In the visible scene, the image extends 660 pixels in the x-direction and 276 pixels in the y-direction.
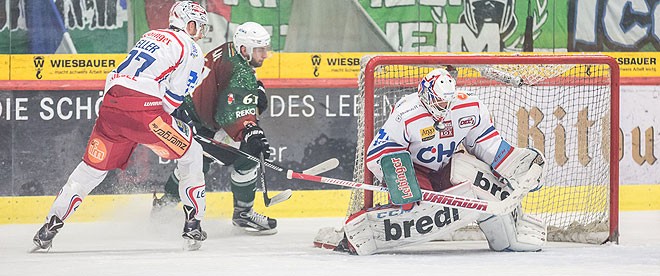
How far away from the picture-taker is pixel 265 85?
7.47m

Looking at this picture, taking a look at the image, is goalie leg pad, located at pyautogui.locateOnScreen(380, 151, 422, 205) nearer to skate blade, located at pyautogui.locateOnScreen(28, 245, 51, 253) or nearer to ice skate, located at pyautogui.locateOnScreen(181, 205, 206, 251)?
ice skate, located at pyautogui.locateOnScreen(181, 205, 206, 251)

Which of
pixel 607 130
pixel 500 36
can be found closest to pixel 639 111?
pixel 500 36

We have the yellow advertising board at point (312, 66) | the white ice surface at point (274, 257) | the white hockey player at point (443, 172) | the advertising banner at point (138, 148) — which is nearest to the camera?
the white ice surface at point (274, 257)

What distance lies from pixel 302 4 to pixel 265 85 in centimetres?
52

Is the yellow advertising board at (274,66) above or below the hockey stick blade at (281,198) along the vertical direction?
above

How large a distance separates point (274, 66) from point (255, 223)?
1.22 metres

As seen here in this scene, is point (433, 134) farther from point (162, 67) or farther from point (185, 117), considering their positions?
point (185, 117)

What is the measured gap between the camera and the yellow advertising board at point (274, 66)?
23.7 feet

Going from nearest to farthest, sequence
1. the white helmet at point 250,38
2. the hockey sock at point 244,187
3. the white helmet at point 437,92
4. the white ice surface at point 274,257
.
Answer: the white ice surface at point 274,257
the white helmet at point 437,92
the white helmet at point 250,38
the hockey sock at point 244,187

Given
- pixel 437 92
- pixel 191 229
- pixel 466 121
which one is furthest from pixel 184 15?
pixel 466 121

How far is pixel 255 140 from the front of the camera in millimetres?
6281

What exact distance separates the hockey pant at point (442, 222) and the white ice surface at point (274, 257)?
0.26 ft

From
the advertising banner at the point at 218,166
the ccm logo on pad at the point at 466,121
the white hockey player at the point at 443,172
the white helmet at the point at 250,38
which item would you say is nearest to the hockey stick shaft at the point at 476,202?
the white hockey player at the point at 443,172

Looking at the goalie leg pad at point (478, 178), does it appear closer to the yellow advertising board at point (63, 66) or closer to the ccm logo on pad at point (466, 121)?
the ccm logo on pad at point (466, 121)
